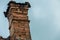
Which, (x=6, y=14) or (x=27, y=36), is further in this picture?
(x=6, y=14)

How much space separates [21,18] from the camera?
20.1 meters

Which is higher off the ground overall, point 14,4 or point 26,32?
point 14,4

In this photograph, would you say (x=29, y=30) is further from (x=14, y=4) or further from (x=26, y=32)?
(x=14, y=4)

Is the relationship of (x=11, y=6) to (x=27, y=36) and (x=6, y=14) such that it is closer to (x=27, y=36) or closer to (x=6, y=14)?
(x=6, y=14)

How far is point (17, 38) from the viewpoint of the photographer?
754 inches

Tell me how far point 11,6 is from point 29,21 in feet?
5.91

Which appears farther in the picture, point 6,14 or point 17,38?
point 6,14

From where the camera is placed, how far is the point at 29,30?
19.9 m

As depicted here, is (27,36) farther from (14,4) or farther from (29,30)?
(14,4)

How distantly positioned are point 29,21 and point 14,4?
176cm

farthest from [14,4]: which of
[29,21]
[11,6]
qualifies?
[29,21]

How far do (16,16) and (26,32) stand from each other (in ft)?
4.91

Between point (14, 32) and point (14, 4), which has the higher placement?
point (14, 4)

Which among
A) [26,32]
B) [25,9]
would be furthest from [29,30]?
[25,9]
